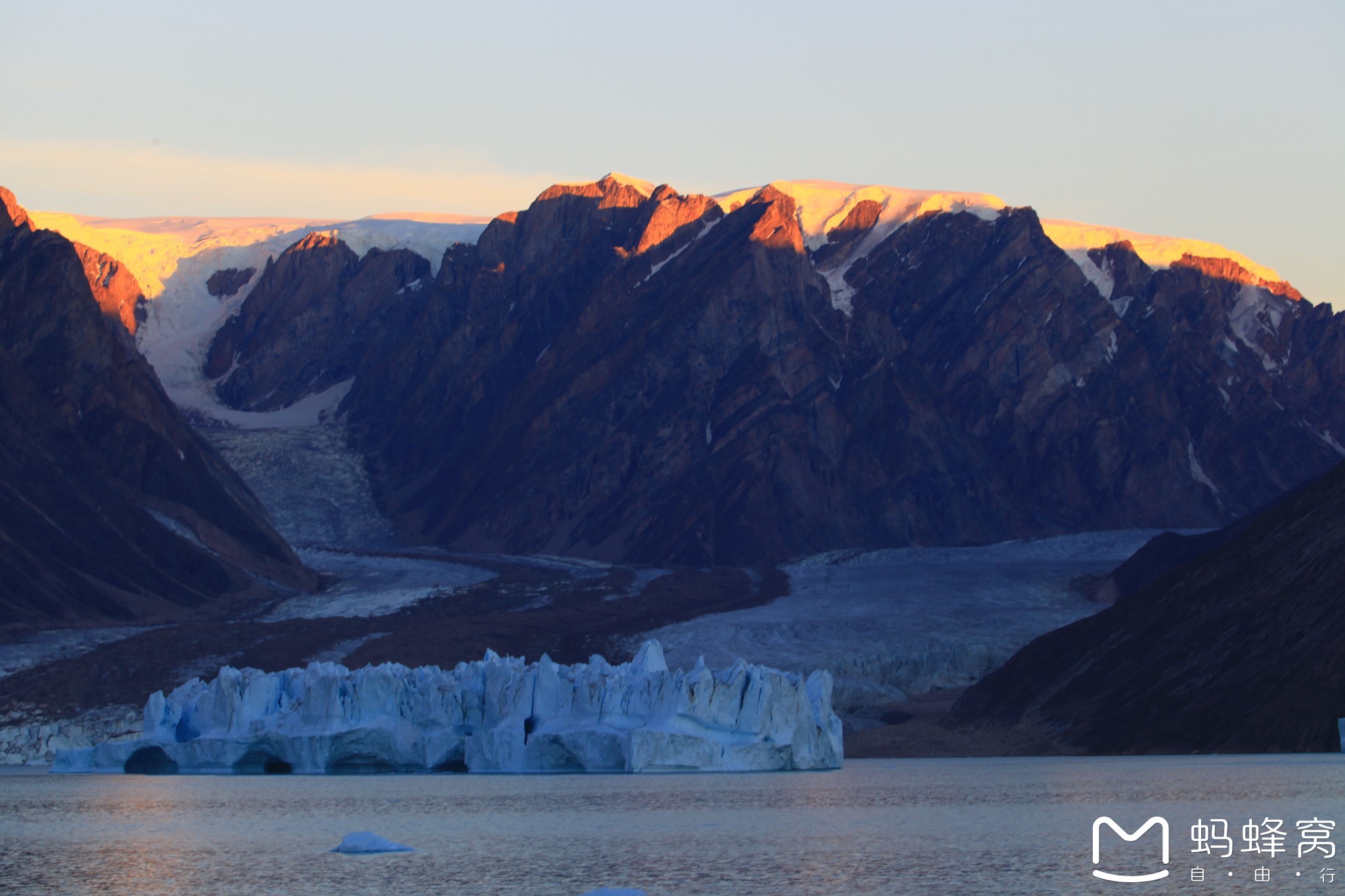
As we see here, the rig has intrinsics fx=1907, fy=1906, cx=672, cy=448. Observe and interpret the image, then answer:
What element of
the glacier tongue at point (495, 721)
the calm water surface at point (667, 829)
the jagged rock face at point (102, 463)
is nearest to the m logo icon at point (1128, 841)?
the calm water surface at point (667, 829)

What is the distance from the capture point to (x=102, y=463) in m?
174

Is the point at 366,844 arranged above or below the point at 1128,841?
above

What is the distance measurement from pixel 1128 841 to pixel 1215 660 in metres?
41.4

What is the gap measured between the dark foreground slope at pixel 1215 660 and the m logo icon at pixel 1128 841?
97.6 feet

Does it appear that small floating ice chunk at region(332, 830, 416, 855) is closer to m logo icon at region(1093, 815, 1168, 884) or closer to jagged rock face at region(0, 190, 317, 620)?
m logo icon at region(1093, 815, 1168, 884)

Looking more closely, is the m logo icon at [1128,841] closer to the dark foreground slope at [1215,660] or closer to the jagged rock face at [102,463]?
the dark foreground slope at [1215,660]

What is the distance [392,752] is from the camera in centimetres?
8244

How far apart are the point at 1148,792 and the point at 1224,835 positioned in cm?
1417

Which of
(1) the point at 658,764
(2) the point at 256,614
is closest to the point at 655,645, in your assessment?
(1) the point at 658,764

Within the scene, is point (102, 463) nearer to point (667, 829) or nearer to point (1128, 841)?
point (667, 829)

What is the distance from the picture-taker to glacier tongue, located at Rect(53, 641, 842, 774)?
247 feet

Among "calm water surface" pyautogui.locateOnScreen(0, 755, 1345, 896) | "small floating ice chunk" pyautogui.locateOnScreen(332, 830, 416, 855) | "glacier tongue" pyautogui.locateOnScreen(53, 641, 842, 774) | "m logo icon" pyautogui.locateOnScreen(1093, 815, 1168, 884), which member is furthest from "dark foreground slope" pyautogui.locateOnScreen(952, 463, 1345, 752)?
"small floating ice chunk" pyautogui.locateOnScreen(332, 830, 416, 855)

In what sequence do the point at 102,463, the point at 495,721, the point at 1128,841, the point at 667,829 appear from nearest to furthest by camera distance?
the point at 1128,841 < the point at 667,829 < the point at 495,721 < the point at 102,463

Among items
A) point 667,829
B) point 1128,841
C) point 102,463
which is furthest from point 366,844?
point 102,463
